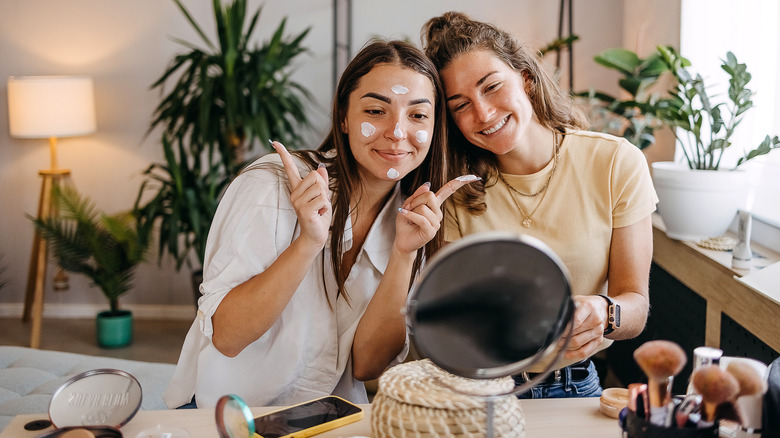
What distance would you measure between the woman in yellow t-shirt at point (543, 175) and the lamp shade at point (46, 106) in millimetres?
2577

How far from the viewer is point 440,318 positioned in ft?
2.56

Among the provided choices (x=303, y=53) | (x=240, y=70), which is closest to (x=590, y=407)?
(x=240, y=70)

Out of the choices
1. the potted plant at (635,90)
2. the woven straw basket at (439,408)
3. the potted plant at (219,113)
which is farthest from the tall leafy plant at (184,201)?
the woven straw basket at (439,408)

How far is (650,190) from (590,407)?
0.59 meters

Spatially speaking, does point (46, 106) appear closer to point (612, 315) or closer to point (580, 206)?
point (580, 206)

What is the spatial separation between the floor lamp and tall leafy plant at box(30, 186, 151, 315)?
17cm

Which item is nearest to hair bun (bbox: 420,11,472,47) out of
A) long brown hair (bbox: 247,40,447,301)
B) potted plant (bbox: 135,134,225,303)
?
long brown hair (bbox: 247,40,447,301)

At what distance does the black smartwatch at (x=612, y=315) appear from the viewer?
1.23 meters

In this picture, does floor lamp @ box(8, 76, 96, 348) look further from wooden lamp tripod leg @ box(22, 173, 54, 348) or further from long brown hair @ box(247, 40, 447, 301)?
long brown hair @ box(247, 40, 447, 301)

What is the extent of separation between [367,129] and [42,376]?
1412 millimetres

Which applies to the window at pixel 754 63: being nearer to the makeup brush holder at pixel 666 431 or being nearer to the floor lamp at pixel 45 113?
the makeup brush holder at pixel 666 431

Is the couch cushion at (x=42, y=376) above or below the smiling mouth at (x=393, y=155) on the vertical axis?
below

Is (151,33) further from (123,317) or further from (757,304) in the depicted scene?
(757,304)

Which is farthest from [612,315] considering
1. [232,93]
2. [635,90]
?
[232,93]
